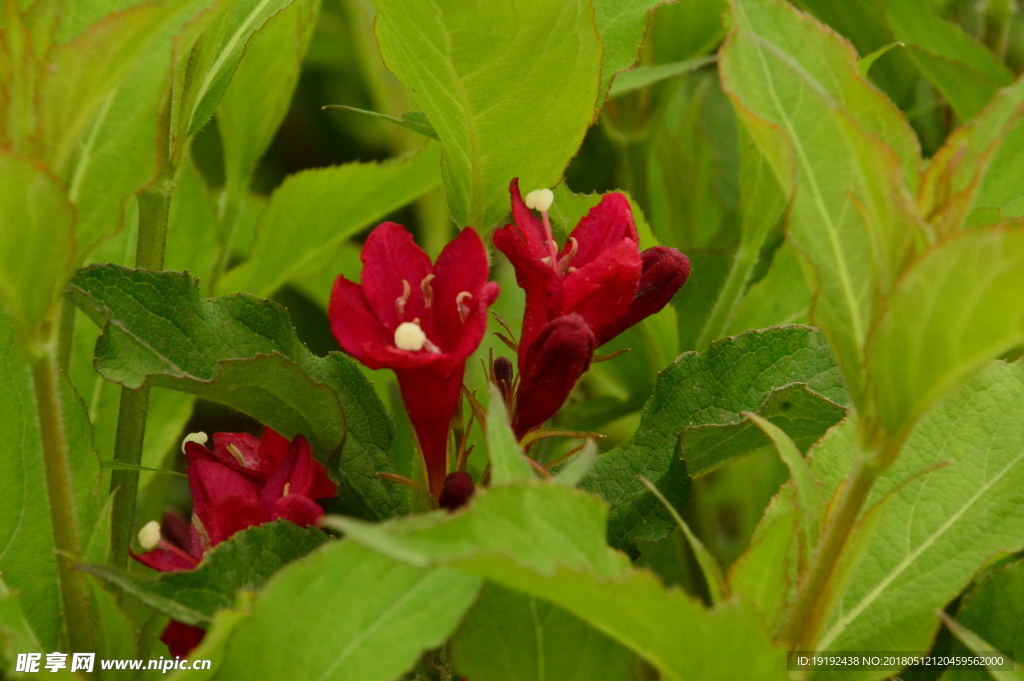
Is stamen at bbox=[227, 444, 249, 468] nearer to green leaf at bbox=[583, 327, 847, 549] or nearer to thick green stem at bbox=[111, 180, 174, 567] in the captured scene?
thick green stem at bbox=[111, 180, 174, 567]

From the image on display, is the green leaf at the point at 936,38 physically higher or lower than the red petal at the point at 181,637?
higher

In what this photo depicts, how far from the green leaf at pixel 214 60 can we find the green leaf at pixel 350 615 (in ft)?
1.28

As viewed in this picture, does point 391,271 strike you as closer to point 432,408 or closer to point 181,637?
Answer: point 432,408

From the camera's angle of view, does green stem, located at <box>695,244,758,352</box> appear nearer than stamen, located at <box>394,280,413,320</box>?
No

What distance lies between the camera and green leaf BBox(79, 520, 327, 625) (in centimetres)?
59

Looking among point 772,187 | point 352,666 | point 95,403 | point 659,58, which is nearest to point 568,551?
point 352,666

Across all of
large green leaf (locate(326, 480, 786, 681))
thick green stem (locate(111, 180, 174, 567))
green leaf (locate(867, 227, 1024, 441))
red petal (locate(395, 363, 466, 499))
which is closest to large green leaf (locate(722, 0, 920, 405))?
green leaf (locate(867, 227, 1024, 441))

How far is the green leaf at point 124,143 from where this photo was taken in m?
A: 0.59

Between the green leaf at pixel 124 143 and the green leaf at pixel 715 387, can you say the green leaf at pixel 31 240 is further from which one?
the green leaf at pixel 715 387

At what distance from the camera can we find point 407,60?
730mm

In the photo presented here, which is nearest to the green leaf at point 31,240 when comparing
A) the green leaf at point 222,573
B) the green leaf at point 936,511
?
the green leaf at point 222,573

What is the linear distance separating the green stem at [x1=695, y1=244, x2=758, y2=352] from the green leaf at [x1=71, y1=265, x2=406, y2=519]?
40cm

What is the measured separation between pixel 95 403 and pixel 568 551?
65 centimetres

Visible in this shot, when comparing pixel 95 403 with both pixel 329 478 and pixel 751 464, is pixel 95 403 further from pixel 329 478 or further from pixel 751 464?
pixel 751 464
